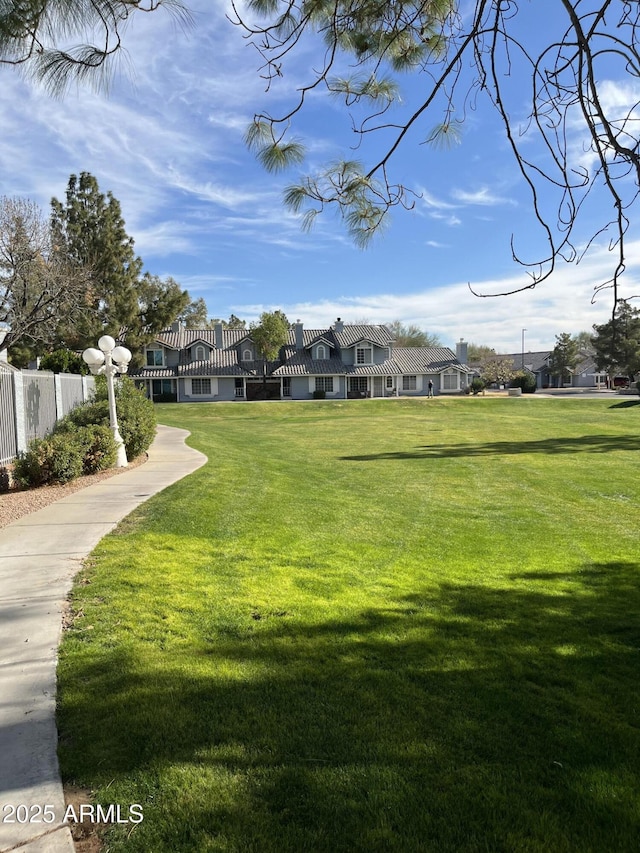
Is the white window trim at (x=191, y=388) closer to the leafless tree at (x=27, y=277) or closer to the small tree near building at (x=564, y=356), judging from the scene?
the leafless tree at (x=27, y=277)

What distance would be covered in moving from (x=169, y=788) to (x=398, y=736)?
113 centimetres

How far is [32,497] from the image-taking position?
352 inches

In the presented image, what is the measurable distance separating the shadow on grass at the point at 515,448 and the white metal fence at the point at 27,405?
7.70m

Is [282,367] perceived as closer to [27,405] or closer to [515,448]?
[515,448]

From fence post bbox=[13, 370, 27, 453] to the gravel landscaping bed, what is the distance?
4.55 ft

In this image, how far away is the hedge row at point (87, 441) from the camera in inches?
387

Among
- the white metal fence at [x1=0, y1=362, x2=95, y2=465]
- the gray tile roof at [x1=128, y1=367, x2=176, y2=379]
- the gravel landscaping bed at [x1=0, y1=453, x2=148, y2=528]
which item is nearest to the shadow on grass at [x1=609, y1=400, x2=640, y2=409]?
the gray tile roof at [x1=128, y1=367, x2=176, y2=379]

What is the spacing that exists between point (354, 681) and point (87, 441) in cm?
911

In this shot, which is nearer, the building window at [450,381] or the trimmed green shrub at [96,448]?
the trimmed green shrub at [96,448]

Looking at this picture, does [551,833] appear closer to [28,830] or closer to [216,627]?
[28,830]

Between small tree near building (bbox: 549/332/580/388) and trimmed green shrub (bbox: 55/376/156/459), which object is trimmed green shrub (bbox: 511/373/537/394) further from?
trimmed green shrub (bbox: 55/376/156/459)

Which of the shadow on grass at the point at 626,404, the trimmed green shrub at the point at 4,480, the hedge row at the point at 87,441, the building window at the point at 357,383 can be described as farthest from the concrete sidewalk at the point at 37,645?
the building window at the point at 357,383

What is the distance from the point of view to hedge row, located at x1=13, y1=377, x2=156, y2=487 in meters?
9.83

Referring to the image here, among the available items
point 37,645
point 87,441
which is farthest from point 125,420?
point 37,645
